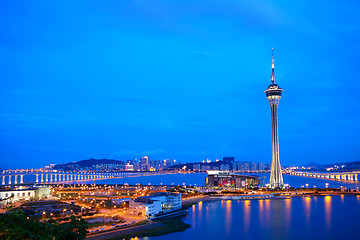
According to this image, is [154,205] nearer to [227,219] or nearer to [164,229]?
[164,229]

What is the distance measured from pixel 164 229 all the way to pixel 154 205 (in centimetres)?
315

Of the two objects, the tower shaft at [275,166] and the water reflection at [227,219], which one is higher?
the tower shaft at [275,166]

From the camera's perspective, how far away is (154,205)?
70.5 ft

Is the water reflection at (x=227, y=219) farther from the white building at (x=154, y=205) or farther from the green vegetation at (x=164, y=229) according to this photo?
the white building at (x=154, y=205)

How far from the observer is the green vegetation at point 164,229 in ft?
55.7

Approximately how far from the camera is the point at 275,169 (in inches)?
1780

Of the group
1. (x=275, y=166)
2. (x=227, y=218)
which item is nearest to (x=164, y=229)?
(x=227, y=218)

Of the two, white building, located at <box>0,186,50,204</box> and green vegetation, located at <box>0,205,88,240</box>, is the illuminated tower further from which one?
green vegetation, located at <box>0,205,88,240</box>

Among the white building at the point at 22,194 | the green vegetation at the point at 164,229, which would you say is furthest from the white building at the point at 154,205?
the white building at the point at 22,194

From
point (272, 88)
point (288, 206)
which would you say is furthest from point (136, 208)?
point (272, 88)

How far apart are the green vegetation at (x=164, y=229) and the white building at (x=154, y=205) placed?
3.35 feet

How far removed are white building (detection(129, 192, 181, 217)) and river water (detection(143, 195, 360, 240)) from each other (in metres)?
1.35

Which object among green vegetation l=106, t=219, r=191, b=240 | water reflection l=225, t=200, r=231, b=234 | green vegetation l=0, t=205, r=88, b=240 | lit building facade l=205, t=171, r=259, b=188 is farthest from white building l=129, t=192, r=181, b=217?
lit building facade l=205, t=171, r=259, b=188

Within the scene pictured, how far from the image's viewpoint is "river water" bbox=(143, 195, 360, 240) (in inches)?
691
